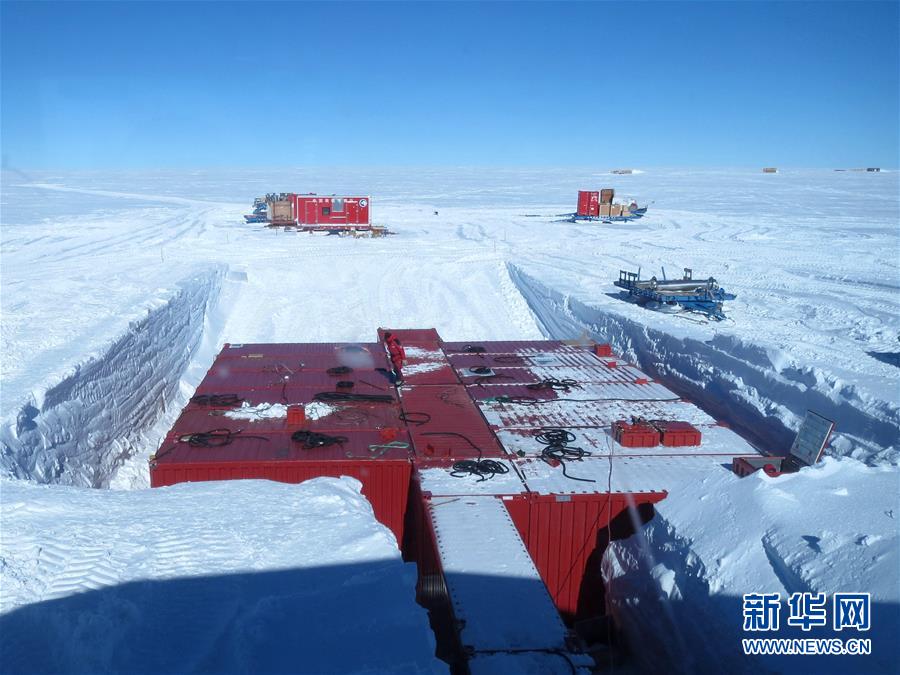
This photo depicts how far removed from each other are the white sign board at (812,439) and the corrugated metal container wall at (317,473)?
4.47 metres

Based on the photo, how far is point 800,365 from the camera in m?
10.3

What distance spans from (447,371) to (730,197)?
177ft

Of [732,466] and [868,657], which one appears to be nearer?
[868,657]

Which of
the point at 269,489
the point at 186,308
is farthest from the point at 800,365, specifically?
the point at 186,308

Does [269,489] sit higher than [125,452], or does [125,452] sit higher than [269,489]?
[269,489]

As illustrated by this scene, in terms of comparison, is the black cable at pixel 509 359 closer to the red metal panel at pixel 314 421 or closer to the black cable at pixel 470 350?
the black cable at pixel 470 350

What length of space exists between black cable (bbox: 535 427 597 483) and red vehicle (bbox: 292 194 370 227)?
2505 cm

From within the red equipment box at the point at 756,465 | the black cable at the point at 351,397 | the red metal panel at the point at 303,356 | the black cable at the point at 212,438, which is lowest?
the red metal panel at the point at 303,356

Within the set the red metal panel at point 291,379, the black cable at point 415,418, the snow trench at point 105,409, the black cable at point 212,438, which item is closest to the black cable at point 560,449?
the black cable at point 415,418

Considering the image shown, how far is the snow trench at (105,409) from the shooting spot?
7.95m

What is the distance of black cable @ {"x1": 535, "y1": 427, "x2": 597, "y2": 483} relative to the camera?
806cm

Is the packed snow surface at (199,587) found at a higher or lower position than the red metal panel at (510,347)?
higher

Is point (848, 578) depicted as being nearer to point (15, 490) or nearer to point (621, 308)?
point (15, 490)

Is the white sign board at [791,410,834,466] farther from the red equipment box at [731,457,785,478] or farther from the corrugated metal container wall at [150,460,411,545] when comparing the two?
the corrugated metal container wall at [150,460,411,545]
